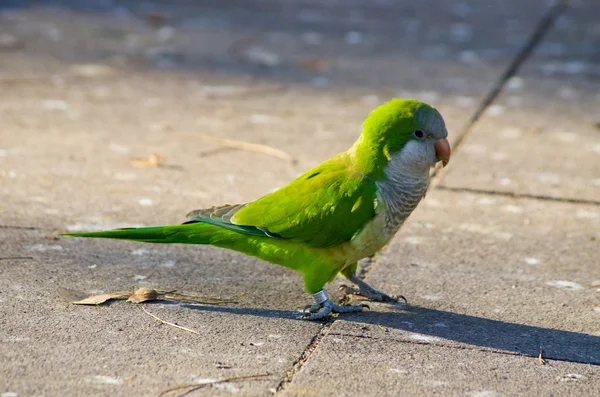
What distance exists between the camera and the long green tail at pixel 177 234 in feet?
9.50

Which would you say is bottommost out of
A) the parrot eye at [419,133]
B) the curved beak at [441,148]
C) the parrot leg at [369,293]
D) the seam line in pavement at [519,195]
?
the seam line in pavement at [519,195]

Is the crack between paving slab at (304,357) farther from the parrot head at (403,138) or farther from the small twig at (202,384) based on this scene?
the parrot head at (403,138)

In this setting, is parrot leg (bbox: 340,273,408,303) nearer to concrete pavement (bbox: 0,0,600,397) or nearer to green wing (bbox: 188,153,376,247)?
concrete pavement (bbox: 0,0,600,397)

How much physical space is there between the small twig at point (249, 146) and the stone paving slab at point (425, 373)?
1.94 m

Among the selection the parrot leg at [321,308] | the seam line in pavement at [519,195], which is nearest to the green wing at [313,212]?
the parrot leg at [321,308]

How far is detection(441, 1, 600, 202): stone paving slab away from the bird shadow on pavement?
1.38 m

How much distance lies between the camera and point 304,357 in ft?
8.53

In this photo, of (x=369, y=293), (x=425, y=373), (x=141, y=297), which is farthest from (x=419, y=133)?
(x=141, y=297)

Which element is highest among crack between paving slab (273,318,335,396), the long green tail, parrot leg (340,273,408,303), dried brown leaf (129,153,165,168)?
the long green tail

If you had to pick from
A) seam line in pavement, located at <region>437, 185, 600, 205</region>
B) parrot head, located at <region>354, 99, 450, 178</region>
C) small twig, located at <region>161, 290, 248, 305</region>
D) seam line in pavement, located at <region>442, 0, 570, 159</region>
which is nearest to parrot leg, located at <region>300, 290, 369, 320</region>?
small twig, located at <region>161, 290, 248, 305</region>

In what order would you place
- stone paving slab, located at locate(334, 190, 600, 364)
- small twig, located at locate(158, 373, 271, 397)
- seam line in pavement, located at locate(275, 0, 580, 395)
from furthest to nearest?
stone paving slab, located at locate(334, 190, 600, 364)
seam line in pavement, located at locate(275, 0, 580, 395)
small twig, located at locate(158, 373, 271, 397)

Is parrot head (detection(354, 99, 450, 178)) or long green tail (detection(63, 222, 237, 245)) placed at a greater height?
parrot head (detection(354, 99, 450, 178))

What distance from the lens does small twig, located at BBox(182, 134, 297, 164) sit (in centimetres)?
455

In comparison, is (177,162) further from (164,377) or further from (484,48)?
(484,48)
